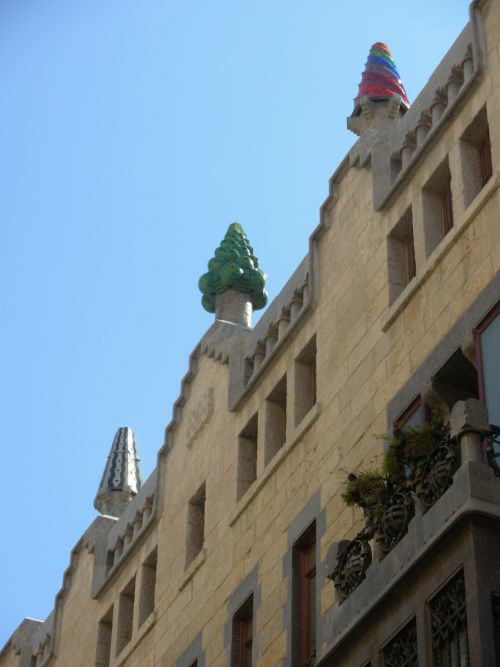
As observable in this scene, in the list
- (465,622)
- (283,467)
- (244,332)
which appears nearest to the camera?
(465,622)

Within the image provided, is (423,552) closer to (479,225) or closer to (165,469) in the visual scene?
(479,225)

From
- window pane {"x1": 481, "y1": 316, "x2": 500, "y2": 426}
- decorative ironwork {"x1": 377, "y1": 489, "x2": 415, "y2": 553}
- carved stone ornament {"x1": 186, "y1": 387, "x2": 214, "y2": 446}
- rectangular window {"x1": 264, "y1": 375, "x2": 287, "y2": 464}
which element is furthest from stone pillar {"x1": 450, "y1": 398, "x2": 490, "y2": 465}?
carved stone ornament {"x1": 186, "y1": 387, "x2": 214, "y2": 446}

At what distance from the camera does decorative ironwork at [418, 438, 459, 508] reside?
66.0ft

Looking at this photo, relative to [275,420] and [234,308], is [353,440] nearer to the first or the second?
[275,420]

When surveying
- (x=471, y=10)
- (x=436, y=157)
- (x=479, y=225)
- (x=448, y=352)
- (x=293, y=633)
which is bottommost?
(x=293, y=633)

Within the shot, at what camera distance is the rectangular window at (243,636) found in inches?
1141

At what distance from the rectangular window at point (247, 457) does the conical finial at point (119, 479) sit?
7932 millimetres

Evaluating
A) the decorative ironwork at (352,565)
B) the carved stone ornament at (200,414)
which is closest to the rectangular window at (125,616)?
the carved stone ornament at (200,414)

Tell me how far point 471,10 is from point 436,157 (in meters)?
2.25

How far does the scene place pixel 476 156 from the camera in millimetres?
26375

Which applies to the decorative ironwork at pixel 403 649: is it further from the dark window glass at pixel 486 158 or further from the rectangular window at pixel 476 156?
the dark window glass at pixel 486 158

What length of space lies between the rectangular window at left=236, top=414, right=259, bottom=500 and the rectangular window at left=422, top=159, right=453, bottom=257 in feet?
19.8

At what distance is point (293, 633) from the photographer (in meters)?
26.9

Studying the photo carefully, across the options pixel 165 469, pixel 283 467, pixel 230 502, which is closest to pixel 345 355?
pixel 283 467
